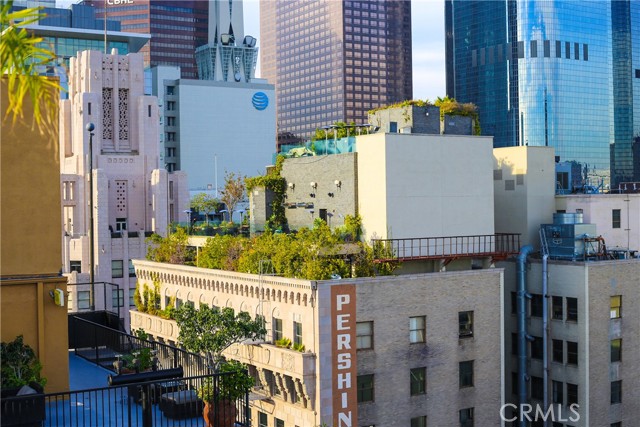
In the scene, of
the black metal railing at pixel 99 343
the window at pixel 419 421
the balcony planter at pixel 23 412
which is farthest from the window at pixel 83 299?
the balcony planter at pixel 23 412

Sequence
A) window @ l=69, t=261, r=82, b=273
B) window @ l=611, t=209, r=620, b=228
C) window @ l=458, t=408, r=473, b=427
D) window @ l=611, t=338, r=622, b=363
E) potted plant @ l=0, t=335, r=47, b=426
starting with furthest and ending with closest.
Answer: window @ l=69, t=261, r=82, b=273 < window @ l=611, t=209, r=620, b=228 < window @ l=611, t=338, r=622, b=363 < window @ l=458, t=408, r=473, b=427 < potted plant @ l=0, t=335, r=47, b=426

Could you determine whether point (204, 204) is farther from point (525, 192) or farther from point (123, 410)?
point (123, 410)

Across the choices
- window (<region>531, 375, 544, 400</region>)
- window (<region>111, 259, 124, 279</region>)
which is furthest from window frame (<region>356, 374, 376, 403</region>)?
window (<region>111, 259, 124, 279</region>)

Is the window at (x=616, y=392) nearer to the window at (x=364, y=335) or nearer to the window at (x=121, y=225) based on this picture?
the window at (x=364, y=335)

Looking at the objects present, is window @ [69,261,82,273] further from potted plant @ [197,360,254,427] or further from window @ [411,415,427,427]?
potted plant @ [197,360,254,427]

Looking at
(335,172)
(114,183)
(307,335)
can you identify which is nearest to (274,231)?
(335,172)
